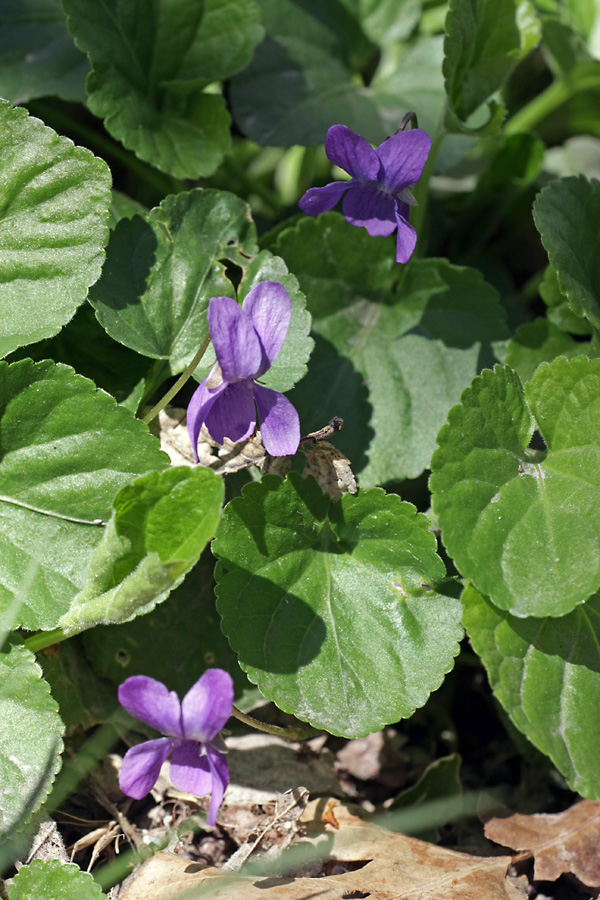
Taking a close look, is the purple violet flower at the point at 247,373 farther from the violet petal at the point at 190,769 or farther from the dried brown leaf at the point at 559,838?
the dried brown leaf at the point at 559,838

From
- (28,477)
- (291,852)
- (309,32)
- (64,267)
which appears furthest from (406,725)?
(309,32)

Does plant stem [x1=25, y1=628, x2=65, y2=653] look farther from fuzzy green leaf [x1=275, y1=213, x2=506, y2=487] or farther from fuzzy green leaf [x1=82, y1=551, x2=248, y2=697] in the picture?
fuzzy green leaf [x1=275, y1=213, x2=506, y2=487]

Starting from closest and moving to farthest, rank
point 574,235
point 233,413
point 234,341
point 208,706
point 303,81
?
point 208,706, point 234,341, point 233,413, point 574,235, point 303,81

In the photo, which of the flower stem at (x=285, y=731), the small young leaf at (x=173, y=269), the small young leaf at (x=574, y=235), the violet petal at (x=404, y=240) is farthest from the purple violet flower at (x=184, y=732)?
the small young leaf at (x=574, y=235)

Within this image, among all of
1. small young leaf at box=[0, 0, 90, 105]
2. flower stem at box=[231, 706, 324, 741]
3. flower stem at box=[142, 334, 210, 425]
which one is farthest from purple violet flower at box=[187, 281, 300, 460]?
small young leaf at box=[0, 0, 90, 105]

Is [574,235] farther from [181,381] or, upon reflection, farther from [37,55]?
[37,55]

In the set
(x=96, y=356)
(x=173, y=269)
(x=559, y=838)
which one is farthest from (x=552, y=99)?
(x=559, y=838)
